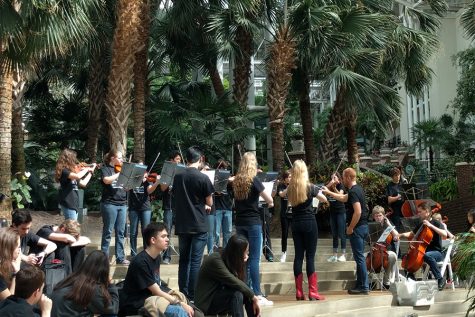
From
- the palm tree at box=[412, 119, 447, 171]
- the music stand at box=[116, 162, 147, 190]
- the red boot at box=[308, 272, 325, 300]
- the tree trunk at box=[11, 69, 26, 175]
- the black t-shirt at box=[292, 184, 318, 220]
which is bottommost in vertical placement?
the red boot at box=[308, 272, 325, 300]

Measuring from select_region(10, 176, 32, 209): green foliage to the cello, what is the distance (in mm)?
7190

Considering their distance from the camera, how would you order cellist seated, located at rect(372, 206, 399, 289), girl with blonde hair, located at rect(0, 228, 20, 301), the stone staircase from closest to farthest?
girl with blonde hair, located at rect(0, 228, 20, 301) < the stone staircase < cellist seated, located at rect(372, 206, 399, 289)

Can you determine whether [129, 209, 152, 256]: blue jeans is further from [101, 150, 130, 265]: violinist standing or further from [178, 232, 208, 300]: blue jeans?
[178, 232, 208, 300]: blue jeans

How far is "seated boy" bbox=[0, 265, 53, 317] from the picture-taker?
5207 mm

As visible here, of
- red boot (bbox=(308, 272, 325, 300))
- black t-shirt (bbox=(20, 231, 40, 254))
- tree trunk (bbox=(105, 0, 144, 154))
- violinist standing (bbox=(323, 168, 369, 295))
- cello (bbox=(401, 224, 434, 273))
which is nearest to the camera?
black t-shirt (bbox=(20, 231, 40, 254))

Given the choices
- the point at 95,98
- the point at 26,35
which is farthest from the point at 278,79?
the point at 26,35

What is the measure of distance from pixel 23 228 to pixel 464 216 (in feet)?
50.7

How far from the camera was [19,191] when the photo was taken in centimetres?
1480

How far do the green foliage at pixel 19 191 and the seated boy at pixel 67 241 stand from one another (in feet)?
19.1

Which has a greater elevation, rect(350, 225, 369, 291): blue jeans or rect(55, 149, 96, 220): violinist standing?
rect(55, 149, 96, 220): violinist standing

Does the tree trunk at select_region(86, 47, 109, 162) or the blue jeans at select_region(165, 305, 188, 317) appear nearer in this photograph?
the blue jeans at select_region(165, 305, 188, 317)

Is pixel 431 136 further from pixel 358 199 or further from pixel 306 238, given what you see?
pixel 306 238

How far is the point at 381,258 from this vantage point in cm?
1134

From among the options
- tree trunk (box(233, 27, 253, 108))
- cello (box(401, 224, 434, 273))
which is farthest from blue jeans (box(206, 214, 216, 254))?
tree trunk (box(233, 27, 253, 108))
